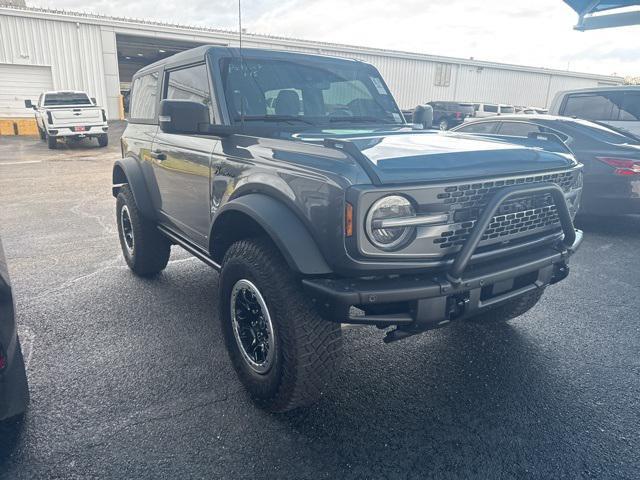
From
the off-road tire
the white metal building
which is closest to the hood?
the off-road tire

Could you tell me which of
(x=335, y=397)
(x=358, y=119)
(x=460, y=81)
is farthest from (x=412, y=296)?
(x=460, y=81)

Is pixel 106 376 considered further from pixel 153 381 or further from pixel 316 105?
pixel 316 105

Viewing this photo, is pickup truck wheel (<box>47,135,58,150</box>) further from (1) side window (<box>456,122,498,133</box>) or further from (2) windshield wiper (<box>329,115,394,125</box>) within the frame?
(2) windshield wiper (<box>329,115,394,125</box>)

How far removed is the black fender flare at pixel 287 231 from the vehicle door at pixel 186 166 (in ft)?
2.41

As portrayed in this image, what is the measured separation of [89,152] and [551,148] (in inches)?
624

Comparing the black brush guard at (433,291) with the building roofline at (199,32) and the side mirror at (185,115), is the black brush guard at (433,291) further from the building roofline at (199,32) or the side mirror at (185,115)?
the building roofline at (199,32)

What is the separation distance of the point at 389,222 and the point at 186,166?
73.6 inches

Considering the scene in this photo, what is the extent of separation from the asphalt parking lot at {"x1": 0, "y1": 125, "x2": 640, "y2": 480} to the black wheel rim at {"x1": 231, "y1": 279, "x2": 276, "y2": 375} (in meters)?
0.27

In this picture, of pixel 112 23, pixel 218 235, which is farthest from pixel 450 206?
pixel 112 23

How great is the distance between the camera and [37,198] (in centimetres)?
834

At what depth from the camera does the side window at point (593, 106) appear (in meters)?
7.87

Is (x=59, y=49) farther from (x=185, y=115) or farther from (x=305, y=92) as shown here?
(x=185, y=115)

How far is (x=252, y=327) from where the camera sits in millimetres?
2600

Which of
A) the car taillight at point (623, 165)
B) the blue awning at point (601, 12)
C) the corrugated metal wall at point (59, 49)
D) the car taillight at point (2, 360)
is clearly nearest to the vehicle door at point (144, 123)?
the car taillight at point (2, 360)
